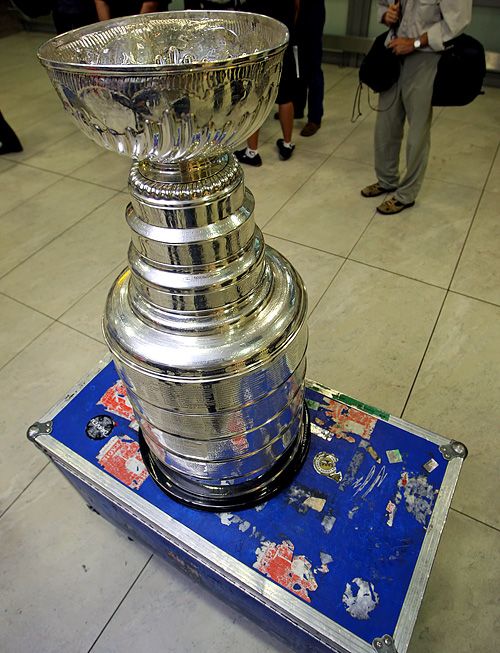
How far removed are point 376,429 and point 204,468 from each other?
43 cm

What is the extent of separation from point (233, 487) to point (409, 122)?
1.90 metres

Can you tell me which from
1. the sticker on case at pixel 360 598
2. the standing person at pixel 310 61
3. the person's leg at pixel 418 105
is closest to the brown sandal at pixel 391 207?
the person's leg at pixel 418 105

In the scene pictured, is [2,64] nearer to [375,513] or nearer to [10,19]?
[10,19]

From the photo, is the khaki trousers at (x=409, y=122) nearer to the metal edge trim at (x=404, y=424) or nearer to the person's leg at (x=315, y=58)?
the person's leg at (x=315, y=58)

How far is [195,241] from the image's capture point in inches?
23.1

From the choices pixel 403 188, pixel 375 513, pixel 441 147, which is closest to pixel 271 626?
pixel 375 513

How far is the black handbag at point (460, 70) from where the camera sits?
1739mm

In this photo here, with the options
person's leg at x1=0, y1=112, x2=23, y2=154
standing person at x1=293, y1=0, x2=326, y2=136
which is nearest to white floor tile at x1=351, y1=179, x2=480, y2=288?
standing person at x1=293, y1=0, x2=326, y2=136

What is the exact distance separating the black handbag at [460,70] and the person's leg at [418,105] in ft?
0.12

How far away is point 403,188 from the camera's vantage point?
7.59 ft

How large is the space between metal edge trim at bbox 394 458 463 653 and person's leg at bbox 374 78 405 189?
177cm

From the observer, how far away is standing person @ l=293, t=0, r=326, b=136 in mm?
2590

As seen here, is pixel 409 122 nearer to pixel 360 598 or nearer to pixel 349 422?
pixel 349 422

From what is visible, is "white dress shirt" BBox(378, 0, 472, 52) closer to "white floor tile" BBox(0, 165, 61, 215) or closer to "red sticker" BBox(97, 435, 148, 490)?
"red sticker" BBox(97, 435, 148, 490)
